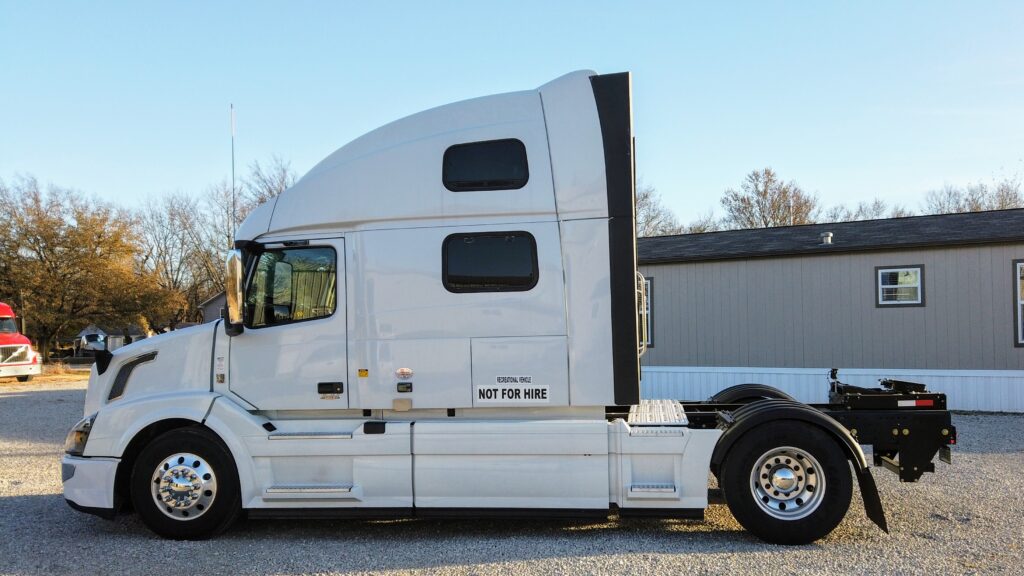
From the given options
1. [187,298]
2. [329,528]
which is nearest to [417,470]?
[329,528]

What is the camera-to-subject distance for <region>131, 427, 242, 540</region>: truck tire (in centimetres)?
577

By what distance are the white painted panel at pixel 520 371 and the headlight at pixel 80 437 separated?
319 cm

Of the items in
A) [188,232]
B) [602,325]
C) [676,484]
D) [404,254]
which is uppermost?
[188,232]

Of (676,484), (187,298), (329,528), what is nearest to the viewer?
(676,484)

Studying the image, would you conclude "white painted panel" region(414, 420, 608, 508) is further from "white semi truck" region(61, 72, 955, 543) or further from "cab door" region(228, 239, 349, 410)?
"cab door" region(228, 239, 349, 410)

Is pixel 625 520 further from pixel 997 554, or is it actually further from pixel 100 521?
pixel 100 521

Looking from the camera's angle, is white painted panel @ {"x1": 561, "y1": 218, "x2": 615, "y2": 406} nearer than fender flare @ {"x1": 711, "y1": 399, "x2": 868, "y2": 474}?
No

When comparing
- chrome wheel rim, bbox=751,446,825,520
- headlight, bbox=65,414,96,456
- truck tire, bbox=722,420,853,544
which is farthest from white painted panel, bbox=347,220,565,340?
headlight, bbox=65,414,96,456

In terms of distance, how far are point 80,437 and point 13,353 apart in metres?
21.5

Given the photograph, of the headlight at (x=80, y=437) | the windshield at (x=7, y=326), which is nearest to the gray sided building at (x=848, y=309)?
the headlight at (x=80, y=437)

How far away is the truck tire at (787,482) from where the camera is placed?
216 inches

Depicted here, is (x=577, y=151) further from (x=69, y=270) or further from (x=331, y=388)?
(x=69, y=270)

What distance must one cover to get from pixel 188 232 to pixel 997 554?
48383 mm

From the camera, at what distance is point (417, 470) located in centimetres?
570
